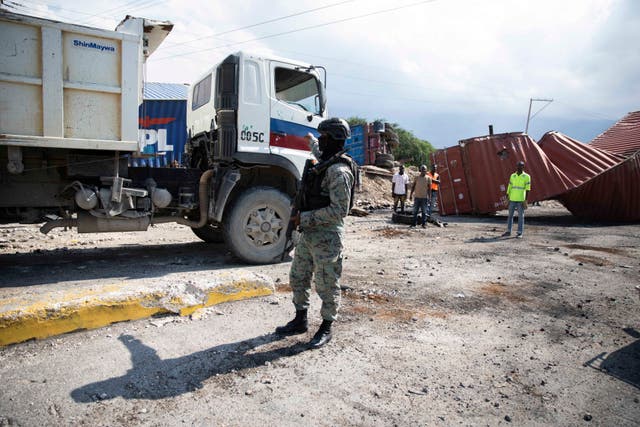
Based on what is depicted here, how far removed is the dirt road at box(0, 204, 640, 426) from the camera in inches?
88.7

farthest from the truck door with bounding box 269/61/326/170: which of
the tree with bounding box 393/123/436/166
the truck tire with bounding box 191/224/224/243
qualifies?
the tree with bounding box 393/123/436/166

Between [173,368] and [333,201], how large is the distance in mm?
1529

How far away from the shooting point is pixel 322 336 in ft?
9.99

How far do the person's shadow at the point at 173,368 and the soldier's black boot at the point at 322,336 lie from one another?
81mm

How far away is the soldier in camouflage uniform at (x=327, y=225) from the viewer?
2.98m

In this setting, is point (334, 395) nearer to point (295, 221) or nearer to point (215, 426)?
point (215, 426)

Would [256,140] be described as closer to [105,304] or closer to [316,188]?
[316,188]

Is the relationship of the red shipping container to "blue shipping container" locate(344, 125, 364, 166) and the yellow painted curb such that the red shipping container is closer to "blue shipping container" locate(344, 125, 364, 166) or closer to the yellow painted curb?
"blue shipping container" locate(344, 125, 364, 166)

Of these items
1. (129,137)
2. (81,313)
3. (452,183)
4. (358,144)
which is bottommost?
(81,313)

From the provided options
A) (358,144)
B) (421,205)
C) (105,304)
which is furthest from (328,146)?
(358,144)

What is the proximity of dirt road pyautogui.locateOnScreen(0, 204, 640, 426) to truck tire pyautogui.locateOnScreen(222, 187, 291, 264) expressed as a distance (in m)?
0.24

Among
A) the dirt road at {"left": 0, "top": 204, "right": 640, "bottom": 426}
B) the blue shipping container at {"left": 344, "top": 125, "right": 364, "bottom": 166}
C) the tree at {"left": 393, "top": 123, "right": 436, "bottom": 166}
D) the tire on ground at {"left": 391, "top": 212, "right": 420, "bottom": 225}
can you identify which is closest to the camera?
the dirt road at {"left": 0, "top": 204, "right": 640, "bottom": 426}

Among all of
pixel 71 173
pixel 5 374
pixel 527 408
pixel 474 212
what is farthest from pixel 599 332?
pixel 474 212

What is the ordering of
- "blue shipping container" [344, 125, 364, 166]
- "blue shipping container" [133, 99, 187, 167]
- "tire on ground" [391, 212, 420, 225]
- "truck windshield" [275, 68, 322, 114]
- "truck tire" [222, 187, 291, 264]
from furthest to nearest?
"blue shipping container" [344, 125, 364, 166]
"blue shipping container" [133, 99, 187, 167]
"tire on ground" [391, 212, 420, 225]
"truck windshield" [275, 68, 322, 114]
"truck tire" [222, 187, 291, 264]
